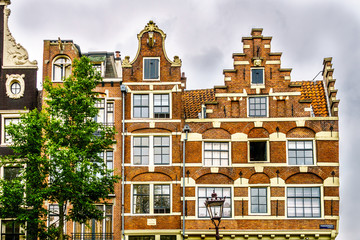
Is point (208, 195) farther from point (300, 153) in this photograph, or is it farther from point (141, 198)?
point (300, 153)

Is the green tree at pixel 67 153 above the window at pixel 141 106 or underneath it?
underneath

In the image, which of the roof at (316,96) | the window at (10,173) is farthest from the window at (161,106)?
the window at (10,173)

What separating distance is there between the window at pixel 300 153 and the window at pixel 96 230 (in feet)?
29.4

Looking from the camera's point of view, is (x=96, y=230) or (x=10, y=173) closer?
(x=96, y=230)

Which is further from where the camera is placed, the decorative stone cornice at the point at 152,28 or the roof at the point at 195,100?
the roof at the point at 195,100

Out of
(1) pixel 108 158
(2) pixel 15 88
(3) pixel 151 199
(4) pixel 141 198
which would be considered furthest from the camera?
(2) pixel 15 88

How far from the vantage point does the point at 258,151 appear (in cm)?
2920

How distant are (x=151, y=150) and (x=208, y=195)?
3.44 m

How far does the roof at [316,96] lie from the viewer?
3005 cm

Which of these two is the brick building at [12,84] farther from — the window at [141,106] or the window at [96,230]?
the window at [141,106]

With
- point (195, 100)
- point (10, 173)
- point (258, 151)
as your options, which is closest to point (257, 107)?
point (258, 151)

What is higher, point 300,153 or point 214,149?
point 214,149

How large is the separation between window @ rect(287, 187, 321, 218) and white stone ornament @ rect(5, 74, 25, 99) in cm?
1379

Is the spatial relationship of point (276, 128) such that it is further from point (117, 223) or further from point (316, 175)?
point (117, 223)
